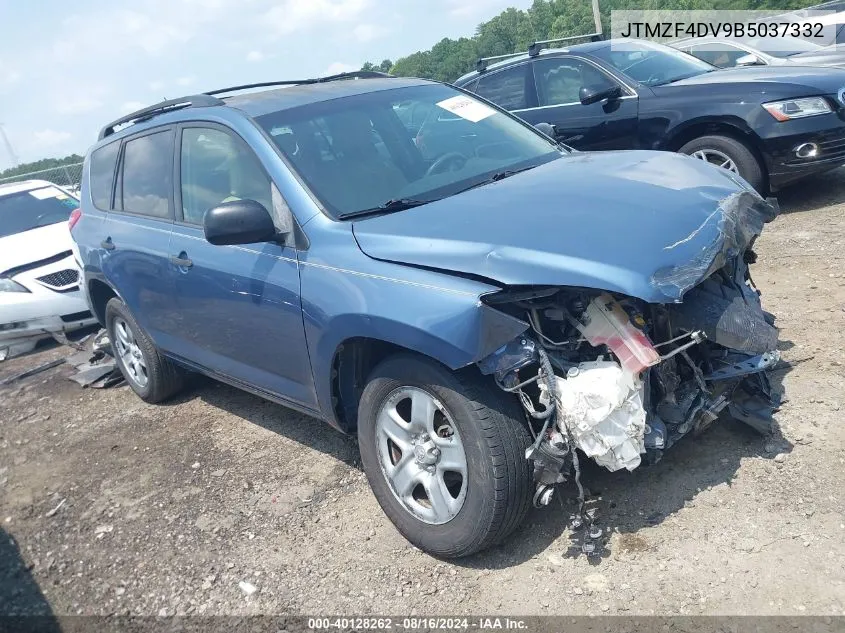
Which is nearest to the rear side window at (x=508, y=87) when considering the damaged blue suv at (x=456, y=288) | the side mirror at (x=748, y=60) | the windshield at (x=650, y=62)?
the windshield at (x=650, y=62)

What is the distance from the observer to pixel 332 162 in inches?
142

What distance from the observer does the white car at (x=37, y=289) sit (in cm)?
737

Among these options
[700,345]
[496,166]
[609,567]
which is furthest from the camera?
[496,166]

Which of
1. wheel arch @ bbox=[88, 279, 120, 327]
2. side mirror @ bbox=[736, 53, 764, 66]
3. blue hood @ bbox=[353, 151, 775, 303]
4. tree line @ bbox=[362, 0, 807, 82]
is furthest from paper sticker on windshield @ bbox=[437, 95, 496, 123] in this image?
tree line @ bbox=[362, 0, 807, 82]

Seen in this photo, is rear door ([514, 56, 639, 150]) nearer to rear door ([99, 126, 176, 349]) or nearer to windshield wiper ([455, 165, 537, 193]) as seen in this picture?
windshield wiper ([455, 165, 537, 193])

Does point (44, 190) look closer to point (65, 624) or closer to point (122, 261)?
point (122, 261)

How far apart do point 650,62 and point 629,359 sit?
587cm

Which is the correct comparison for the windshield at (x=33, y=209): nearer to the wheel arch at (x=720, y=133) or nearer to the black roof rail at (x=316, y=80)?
the black roof rail at (x=316, y=80)

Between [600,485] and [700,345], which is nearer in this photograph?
[700,345]

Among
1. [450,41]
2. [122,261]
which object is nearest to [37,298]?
[122,261]

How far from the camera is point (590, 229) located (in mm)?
2828

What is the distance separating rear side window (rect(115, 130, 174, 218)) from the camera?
174 inches

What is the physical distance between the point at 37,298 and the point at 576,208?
6.22 meters

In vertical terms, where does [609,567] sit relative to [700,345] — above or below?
below
